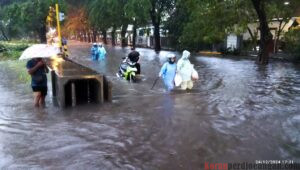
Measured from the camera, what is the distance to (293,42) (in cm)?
2878

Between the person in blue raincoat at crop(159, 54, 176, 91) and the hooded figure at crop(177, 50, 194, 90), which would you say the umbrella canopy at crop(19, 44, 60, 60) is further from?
the hooded figure at crop(177, 50, 194, 90)

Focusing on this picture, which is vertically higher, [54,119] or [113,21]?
[113,21]

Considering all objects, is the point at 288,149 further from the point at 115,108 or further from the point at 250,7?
the point at 250,7

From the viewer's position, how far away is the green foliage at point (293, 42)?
2771cm

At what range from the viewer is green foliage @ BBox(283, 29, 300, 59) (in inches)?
1091

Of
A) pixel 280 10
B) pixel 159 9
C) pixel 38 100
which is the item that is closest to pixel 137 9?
pixel 159 9

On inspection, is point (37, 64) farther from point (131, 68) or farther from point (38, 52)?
point (131, 68)

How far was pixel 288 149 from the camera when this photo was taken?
716 cm

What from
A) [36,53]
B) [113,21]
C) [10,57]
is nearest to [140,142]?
[36,53]

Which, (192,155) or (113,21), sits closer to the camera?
(192,155)

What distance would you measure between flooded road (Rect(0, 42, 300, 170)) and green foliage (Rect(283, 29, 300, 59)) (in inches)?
569

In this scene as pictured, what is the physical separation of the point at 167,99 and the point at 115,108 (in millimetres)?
1888

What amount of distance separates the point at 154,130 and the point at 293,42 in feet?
73.9

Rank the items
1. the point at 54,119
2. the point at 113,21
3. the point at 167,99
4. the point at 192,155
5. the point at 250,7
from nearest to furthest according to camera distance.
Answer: the point at 192,155
the point at 54,119
the point at 167,99
the point at 250,7
the point at 113,21
